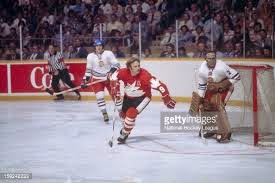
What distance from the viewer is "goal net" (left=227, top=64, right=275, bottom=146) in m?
8.92

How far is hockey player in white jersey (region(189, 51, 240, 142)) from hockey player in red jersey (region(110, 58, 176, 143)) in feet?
2.19

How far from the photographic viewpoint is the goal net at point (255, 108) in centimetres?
892

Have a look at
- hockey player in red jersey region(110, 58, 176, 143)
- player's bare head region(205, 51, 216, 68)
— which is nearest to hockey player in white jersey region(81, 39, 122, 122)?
hockey player in red jersey region(110, 58, 176, 143)

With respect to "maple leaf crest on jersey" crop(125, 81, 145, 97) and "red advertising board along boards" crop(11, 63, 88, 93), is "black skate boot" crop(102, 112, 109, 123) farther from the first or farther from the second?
"red advertising board along boards" crop(11, 63, 88, 93)

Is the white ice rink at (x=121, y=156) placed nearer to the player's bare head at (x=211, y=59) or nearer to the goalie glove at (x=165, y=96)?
the goalie glove at (x=165, y=96)

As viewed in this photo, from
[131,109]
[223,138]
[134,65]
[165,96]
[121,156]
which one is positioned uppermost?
[134,65]

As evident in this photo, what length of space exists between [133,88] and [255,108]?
177 cm

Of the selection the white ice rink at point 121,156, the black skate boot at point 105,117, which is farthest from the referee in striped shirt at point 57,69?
the black skate boot at point 105,117

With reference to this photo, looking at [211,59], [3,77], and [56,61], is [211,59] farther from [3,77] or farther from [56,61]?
[3,77]

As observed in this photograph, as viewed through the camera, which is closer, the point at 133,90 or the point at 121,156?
the point at 121,156

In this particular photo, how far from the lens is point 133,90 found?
9250 millimetres

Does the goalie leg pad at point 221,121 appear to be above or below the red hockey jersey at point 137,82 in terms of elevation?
below

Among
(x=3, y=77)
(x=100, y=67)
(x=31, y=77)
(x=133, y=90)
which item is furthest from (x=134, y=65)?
(x=3, y=77)

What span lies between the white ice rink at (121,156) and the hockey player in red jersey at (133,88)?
0.37 metres
